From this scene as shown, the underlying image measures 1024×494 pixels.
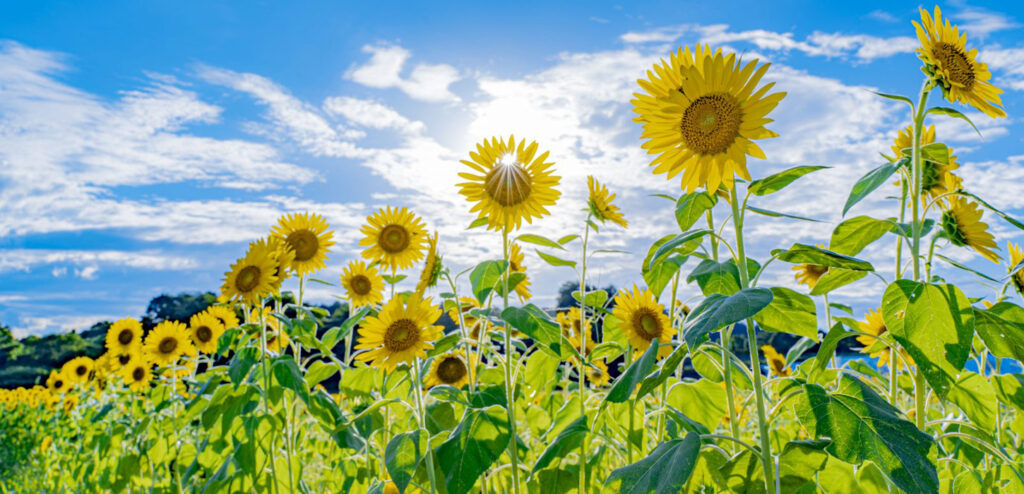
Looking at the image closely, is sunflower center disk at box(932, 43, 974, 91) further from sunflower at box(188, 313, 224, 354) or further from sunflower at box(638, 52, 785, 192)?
sunflower at box(188, 313, 224, 354)

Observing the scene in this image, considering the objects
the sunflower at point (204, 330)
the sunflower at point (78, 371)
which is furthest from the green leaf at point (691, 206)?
the sunflower at point (78, 371)

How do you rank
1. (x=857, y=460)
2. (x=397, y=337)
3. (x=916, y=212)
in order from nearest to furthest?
(x=857, y=460)
(x=916, y=212)
(x=397, y=337)

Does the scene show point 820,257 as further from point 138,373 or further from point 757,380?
point 138,373

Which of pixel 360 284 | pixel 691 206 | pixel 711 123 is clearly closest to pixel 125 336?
pixel 360 284

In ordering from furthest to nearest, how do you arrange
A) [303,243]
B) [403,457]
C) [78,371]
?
[78,371], [303,243], [403,457]

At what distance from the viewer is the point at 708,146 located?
1.48 metres

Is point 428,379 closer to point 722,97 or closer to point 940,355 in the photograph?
point 722,97

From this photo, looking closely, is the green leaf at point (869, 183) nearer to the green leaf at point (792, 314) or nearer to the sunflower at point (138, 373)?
the green leaf at point (792, 314)

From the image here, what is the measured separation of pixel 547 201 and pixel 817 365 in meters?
0.94

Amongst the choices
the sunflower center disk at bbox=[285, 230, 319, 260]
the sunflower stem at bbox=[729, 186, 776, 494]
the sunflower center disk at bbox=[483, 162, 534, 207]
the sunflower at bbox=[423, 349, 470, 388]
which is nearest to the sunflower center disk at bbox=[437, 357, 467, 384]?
the sunflower at bbox=[423, 349, 470, 388]

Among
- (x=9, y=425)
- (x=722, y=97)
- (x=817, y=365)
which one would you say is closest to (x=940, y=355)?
(x=817, y=365)

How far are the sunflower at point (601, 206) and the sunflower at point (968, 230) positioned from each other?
3.61 feet

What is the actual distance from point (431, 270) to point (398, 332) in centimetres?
23

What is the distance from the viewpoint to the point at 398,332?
7.02ft
